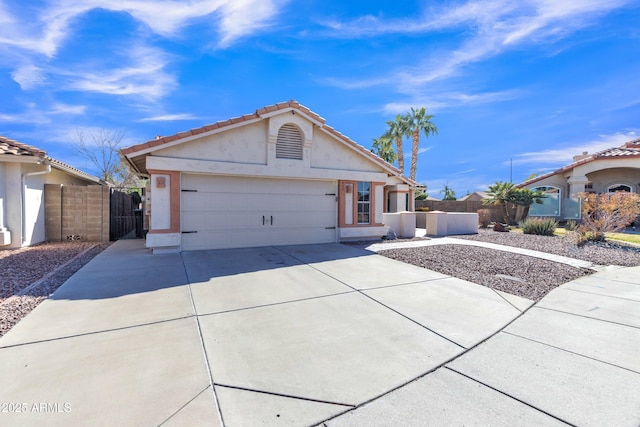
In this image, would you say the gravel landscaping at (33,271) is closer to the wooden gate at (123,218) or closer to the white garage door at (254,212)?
the wooden gate at (123,218)

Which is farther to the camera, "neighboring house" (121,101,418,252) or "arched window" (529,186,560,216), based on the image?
"arched window" (529,186,560,216)

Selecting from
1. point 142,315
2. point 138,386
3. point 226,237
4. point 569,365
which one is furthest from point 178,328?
point 226,237

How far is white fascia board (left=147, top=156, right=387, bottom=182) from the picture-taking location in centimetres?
830

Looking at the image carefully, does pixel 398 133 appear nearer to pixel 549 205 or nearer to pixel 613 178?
pixel 549 205

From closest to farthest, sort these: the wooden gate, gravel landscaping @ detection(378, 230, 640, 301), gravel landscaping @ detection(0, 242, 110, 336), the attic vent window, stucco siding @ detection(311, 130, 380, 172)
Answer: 1. gravel landscaping @ detection(0, 242, 110, 336)
2. gravel landscaping @ detection(378, 230, 640, 301)
3. the attic vent window
4. stucco siding @ detection(311, 130, 380, 172)
5. the wooden gate

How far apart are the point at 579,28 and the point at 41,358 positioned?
56.9 ft

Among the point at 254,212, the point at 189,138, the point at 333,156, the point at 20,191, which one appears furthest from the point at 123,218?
the point at 333,156

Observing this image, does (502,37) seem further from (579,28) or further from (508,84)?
(508,84)

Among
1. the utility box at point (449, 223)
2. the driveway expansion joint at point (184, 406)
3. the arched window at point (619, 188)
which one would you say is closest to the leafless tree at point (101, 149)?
the utility box at point (449, 223)

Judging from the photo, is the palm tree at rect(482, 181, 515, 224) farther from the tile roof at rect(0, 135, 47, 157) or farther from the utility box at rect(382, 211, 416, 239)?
the tile roof at rect(0, 135, 47, 157)

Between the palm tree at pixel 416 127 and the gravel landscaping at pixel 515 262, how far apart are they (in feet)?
69.1

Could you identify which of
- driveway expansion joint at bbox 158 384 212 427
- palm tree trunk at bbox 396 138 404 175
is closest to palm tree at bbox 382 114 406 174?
palm tree trunk at bbox 396 138 404 175

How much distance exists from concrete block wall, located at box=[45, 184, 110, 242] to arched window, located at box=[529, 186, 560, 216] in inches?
976

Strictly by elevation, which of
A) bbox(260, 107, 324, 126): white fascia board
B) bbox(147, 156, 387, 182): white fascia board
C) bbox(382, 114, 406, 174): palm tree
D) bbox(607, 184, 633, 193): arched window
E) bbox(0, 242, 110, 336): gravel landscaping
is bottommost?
bbox(0, 242, 110, 336): gravel landscaping
